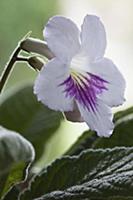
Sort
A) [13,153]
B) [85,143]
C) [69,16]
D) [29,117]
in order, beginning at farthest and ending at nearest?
[69,16] < [29,117] < [85,143] < [13,153]

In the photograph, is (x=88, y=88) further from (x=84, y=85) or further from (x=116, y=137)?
(x=116, y=137)

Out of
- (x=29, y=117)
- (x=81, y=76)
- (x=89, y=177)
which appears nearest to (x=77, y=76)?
(x=81, y=76)

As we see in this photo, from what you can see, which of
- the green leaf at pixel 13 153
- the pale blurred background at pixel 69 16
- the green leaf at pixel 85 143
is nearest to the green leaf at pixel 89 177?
the green leaf at pixel 13 153

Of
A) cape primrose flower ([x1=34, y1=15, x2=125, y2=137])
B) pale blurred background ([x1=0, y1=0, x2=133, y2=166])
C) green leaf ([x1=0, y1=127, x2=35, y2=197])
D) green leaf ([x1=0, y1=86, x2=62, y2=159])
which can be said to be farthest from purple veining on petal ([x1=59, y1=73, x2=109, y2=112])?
→ pale blurred background ([x1=0, y1=0, x2=133, y2=166])

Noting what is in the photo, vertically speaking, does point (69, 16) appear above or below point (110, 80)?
below

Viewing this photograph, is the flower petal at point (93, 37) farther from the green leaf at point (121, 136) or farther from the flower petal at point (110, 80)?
the green leaf at point (121, 136)

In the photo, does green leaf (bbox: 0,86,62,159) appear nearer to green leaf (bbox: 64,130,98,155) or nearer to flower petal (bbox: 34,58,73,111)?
green leaf (bbox: 64,130,98,155)
